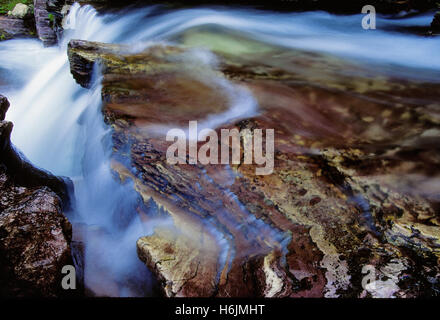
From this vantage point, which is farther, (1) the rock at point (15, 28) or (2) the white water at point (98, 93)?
(1) the rock at point (15, 28)

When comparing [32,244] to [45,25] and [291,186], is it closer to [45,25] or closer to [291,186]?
[291,186]

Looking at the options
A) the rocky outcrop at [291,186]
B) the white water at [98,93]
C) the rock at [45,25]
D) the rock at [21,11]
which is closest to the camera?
the rocky outcrop at [291,186]

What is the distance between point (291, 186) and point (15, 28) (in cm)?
1354

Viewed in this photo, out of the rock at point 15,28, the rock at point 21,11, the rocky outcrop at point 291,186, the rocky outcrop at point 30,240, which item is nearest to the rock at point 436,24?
the rocky outcrop at point 291,186

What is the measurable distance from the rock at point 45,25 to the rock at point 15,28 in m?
0.98

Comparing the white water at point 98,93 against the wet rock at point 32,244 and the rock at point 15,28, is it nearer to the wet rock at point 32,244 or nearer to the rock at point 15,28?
the wet rock at point 32,244

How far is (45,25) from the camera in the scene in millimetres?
10266

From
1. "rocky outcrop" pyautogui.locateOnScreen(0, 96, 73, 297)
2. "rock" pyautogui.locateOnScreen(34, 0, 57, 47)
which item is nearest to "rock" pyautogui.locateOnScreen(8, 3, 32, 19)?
"rock" pyautogui.locateOnScreen(34, 0, 57, 47)

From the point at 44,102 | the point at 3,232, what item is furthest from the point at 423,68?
the point at 44,102

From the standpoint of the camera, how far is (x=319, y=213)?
223 centimetres

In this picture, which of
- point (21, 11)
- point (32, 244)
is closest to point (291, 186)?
point (32, 244)

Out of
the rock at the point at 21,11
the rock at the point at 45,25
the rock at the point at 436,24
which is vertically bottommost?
the rock at the point at 436,24

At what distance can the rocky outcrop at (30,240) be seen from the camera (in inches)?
78.9

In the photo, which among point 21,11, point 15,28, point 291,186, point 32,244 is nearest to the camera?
point 32,244
